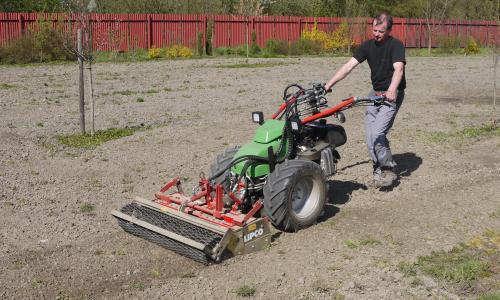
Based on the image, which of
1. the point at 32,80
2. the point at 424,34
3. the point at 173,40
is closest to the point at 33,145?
the point at 32,80

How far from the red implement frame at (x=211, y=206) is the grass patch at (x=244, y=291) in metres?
0.82

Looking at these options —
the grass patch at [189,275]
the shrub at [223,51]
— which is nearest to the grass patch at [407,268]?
the grass patch at [189,275]

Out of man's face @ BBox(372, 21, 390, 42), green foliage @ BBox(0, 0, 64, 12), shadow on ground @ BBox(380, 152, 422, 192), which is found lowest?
shadow on ground @ BBox(380, 152, 422, 192)

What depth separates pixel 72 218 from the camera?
7.49m

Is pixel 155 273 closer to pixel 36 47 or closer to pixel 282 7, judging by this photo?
pixel 36 47

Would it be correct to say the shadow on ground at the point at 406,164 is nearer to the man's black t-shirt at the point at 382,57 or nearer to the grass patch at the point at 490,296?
the man's black t-shirt at the point at 382,57

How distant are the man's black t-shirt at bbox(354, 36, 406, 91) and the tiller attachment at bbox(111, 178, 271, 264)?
265cm

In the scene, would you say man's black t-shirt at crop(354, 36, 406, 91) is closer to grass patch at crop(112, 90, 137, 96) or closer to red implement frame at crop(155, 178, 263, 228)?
red implement frame at crop(155, 178, 263, 228)

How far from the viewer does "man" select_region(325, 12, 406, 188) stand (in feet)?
26.5

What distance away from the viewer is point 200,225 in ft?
20.8

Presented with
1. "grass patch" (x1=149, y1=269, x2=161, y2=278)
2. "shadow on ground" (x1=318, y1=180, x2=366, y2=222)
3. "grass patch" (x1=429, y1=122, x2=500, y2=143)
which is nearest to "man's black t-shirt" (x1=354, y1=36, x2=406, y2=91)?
"shadow on ground" (x1=318, y1=180, x2=366, y2=222)

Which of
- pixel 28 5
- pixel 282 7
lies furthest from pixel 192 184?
pixel 282 7

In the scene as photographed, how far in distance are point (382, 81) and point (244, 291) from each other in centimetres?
390

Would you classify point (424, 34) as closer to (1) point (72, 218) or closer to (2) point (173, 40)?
(2) point (173, 40)
